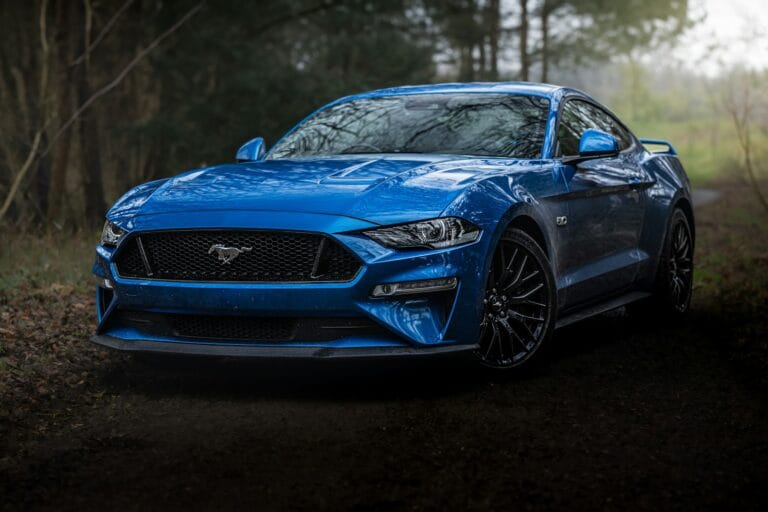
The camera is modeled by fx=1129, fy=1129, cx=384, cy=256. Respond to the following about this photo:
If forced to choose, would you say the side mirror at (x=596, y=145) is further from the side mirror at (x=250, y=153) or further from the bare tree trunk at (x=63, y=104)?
the bare tree trunk at (x=63, y=104)

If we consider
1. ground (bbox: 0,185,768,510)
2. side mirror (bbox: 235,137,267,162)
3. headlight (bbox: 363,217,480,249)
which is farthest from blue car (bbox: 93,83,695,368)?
side mirror (bbox: 235,137,267,162)

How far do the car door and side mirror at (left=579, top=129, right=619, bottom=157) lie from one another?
13 centimetres

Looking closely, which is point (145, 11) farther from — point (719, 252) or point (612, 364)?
point (612, 364)

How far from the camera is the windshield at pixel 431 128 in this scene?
680 centimetres

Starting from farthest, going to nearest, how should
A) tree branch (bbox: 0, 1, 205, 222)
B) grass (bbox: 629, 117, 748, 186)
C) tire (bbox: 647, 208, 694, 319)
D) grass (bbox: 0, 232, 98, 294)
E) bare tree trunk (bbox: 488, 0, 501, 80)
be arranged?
grass (bbox: 629, 117, 748, 186) < bare tree trunk (bbox: 488, 0, 501, 80) < tree branch (bbox: 0, 1, 205, 222) < grass (bbox: 0, 232, 98, 294) < tire (bbox: 647, 208, 694, 319)

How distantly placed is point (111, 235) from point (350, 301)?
147 cm

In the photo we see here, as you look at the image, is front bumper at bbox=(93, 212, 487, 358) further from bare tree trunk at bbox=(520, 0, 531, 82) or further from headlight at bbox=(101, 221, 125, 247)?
bare tree trunk at bbox=(520, 0, 531, 82)

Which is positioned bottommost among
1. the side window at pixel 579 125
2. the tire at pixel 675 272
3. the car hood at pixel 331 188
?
the tire at pixel 675 272

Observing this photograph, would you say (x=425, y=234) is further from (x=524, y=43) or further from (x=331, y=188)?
(x=524, y=43)

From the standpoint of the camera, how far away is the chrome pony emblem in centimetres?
539

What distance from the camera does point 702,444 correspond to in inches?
185

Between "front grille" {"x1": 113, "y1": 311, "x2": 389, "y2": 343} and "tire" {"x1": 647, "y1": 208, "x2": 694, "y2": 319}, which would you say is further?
"tire" {"x1": 647, "y1": 208, "x2": 694, "y2": 319}

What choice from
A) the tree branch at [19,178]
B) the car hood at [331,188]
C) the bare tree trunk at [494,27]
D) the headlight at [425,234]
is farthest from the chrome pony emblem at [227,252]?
the bare tree trunk at [494,27]

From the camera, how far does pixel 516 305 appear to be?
603 cm
